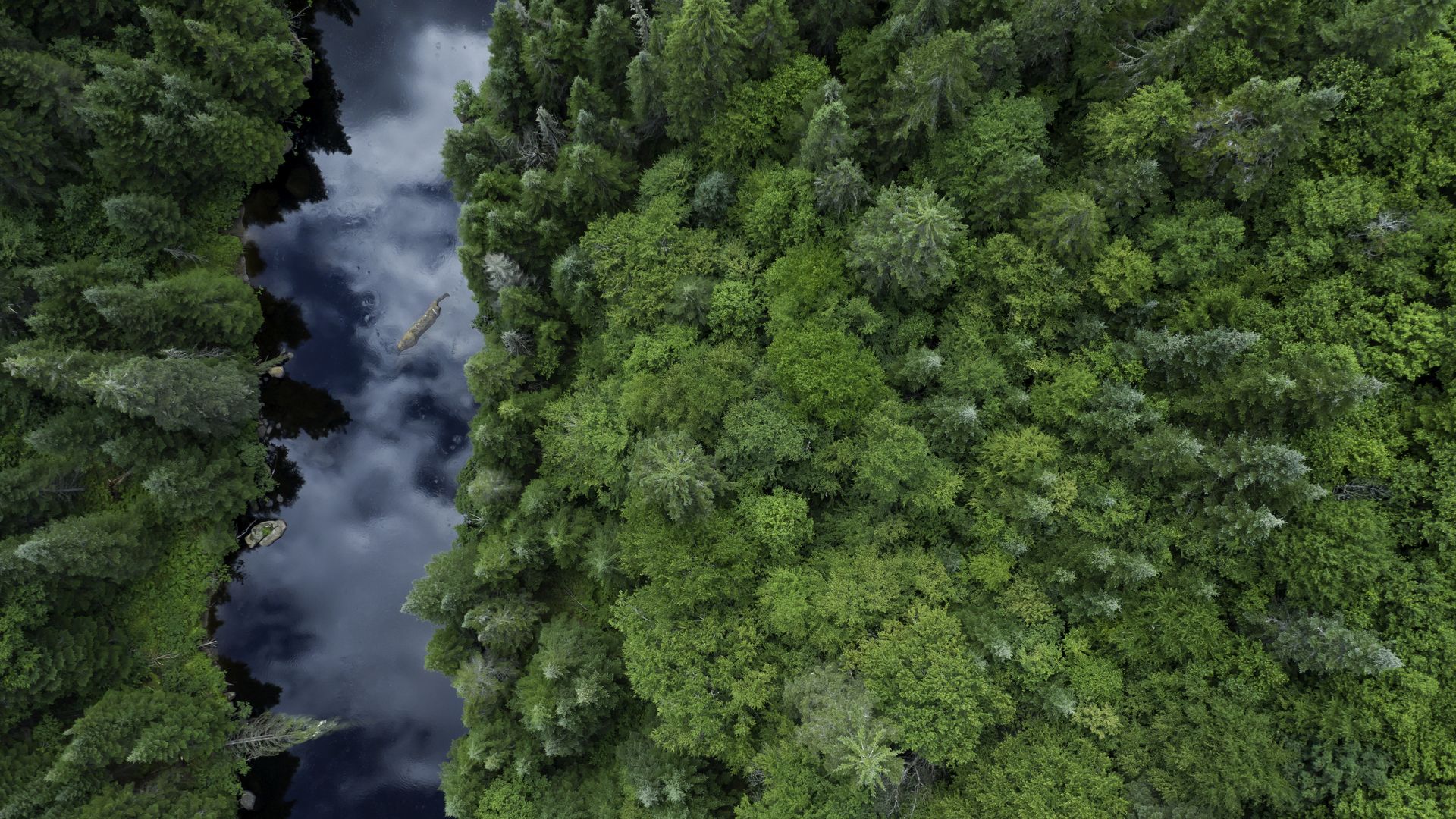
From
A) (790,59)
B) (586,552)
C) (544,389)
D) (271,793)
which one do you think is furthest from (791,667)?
(271,793)

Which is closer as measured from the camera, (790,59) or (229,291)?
(790,59)

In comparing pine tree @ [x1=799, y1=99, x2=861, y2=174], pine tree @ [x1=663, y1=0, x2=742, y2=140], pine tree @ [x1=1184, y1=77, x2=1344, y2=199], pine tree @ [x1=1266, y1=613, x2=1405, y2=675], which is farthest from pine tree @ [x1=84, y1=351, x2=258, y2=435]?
pine tree @ [x1=1266, y1=613, x2=1405, y2=675]

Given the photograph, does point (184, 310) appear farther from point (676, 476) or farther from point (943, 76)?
point (943, 76)

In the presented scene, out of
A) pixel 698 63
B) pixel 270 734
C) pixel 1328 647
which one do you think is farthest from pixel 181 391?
pixel 1328 647

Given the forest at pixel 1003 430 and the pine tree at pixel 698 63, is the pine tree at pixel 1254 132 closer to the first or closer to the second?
the forest at pixel 1003 430

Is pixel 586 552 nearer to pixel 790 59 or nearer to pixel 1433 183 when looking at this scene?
pixel 790 59

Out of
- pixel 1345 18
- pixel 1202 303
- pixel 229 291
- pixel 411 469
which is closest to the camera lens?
pixel 1345 18
